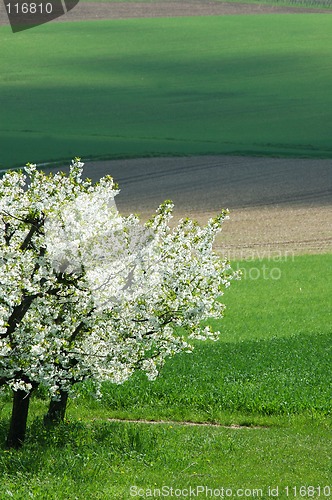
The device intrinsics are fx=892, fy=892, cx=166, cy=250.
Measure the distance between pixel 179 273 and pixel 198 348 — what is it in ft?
32.2

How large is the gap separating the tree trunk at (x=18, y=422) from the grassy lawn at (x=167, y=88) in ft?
121

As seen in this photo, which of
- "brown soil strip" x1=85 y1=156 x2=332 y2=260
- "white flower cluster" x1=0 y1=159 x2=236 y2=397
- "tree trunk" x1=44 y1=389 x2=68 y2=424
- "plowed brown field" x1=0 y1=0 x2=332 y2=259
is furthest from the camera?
"plowed brown field" x1=0 y1=0 x2=332 y2=259

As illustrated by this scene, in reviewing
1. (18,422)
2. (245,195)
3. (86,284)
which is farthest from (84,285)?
(245,195)

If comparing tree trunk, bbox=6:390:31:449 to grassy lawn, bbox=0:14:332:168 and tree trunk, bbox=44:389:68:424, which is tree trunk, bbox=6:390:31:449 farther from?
grassy lawn, bbox=0:14:332:168

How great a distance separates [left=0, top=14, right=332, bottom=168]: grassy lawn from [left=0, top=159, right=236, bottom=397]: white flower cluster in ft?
121

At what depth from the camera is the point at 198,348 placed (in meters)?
26.8

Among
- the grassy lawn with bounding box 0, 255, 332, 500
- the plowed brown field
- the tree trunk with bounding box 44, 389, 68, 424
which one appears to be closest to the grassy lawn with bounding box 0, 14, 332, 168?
the plowed brown field

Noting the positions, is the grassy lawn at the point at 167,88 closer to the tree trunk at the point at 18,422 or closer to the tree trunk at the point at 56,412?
the tree trunk at the point at 56,412

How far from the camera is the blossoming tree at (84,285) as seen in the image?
16.0 m

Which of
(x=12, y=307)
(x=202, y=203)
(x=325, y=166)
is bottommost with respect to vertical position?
(x=12, y=307)

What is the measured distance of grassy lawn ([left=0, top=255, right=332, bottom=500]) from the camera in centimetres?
1542

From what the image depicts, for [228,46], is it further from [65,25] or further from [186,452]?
[186,452]

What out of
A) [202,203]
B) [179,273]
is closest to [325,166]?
[202,203]

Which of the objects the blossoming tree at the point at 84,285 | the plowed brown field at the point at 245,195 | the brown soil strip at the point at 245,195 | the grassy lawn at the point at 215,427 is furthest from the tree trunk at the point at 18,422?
the plowed brown field at the point at 245,195
